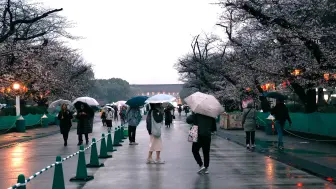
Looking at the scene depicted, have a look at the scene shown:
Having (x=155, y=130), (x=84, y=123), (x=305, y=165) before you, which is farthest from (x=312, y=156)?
(x=84, y=123)

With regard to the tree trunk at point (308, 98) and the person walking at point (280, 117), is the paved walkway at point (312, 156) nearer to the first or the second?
the person walking at point (280, 117)

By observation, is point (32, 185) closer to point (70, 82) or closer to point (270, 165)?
point (270, 165)

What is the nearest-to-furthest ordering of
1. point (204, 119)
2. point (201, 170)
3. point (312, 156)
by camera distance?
point (204, 119)
point (201, 170)
point (312, 156)

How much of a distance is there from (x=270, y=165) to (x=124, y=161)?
4.37 meters

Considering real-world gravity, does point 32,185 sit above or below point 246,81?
below

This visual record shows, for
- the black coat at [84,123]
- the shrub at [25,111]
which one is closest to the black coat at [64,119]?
the black coat at [84,123]

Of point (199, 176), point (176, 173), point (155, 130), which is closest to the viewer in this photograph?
point (199, 176)

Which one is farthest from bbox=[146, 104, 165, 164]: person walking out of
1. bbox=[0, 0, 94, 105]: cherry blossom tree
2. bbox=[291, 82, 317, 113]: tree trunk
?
bbox=[291, 82, 317, 113]: tree trunk

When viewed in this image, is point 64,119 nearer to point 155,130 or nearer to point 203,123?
point 155,130

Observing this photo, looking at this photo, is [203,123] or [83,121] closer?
[203,123]

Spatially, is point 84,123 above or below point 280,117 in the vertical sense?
below

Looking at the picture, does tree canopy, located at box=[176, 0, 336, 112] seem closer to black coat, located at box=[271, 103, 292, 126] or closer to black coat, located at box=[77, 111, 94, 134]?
black coat, located at box=[271, 103, 292, 126]

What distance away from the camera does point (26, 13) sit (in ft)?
99.2

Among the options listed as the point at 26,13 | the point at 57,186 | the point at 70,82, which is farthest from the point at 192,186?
the point at 70,82
